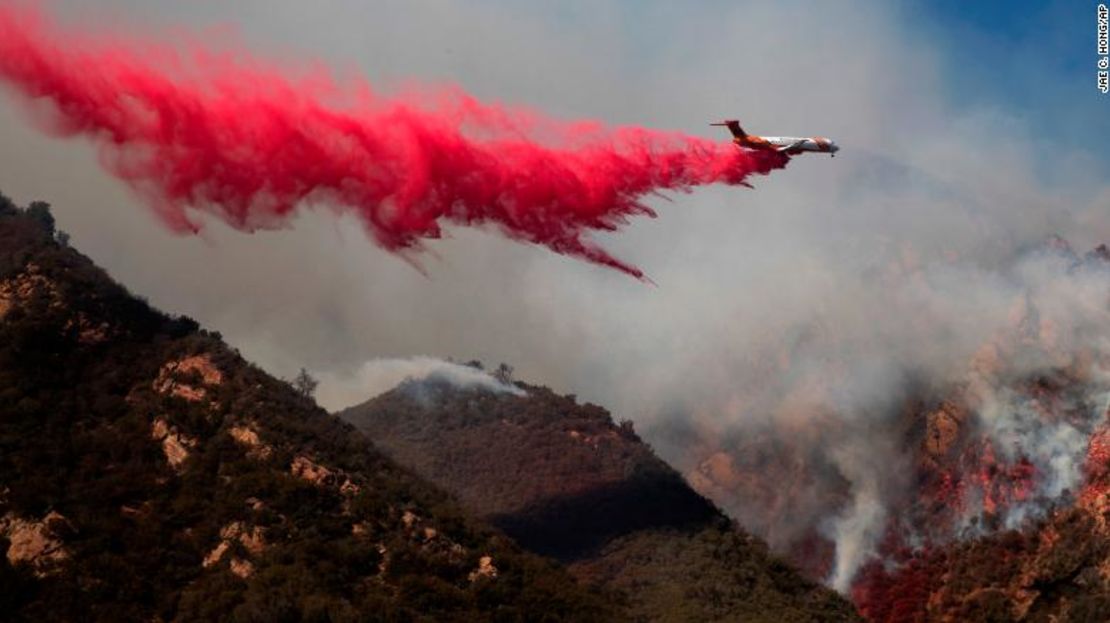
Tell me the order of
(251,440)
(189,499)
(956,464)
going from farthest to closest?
(956,464) → (251,440) → (189,499)

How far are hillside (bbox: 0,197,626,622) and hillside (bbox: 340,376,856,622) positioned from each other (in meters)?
17.9

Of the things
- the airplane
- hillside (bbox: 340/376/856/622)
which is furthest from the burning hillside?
the airplane

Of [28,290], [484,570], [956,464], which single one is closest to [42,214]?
[28,290]

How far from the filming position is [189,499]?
227ft

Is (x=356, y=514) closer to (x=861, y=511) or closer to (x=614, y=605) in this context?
(x=614, y=605)

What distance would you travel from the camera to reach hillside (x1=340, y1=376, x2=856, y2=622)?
100625 mm

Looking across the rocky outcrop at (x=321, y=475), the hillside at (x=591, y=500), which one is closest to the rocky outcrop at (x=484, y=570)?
the rocky outcrop at (x=321, y=475)

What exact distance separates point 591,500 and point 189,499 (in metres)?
56.1

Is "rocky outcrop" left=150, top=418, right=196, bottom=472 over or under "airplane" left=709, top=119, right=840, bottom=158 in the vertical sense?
under

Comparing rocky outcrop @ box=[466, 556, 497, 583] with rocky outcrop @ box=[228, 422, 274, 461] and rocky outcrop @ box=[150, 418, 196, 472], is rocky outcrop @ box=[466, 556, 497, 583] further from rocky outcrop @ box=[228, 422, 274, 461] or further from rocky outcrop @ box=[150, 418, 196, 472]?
rocky outcrop @ box=[150, 418, 196, 472]

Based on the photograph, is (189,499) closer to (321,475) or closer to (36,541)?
(36,541)

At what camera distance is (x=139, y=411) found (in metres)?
76.0

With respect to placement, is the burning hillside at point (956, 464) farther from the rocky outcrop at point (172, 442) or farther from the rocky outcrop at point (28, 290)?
the rocky outcrop at point (28, 290)

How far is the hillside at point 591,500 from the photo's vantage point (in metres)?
101
